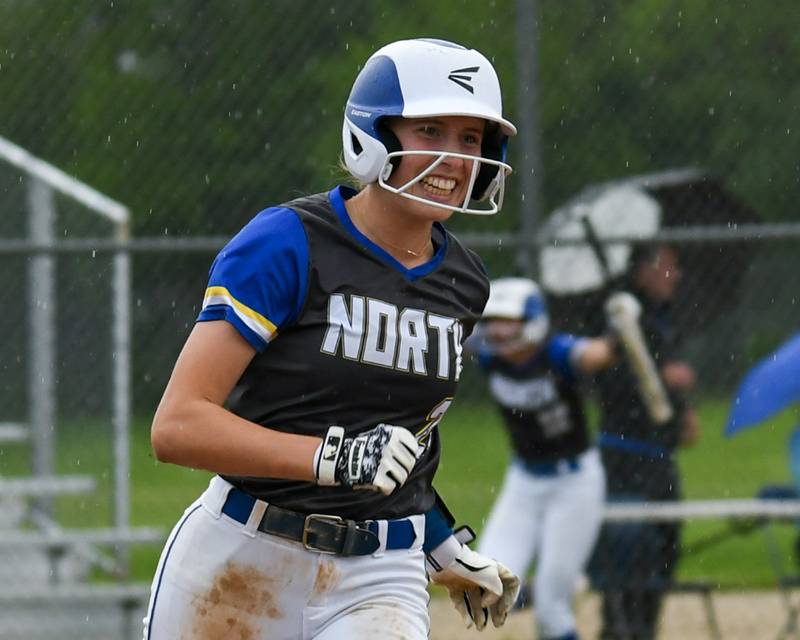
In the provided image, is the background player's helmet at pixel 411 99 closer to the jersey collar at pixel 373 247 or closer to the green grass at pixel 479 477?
the jersey collar at pixel 373 247

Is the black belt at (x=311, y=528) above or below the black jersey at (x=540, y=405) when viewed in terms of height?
above

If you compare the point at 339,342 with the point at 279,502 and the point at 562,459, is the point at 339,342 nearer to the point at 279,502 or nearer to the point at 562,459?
the point at 279,502

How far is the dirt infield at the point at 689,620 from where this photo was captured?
24.7ft

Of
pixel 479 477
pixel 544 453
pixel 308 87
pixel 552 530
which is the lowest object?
pixel 479 477

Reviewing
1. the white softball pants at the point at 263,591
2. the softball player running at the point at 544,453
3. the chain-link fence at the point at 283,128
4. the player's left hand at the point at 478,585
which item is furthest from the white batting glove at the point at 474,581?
the softball player running at the point at 544,453

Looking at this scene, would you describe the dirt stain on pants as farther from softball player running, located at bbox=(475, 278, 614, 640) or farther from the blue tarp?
the blue tarp

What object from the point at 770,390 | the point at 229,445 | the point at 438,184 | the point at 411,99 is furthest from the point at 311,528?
the point at 770,390

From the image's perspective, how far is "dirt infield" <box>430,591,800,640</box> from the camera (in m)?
7.52

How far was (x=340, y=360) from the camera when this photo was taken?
10.7 feet

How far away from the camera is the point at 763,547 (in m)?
13.2

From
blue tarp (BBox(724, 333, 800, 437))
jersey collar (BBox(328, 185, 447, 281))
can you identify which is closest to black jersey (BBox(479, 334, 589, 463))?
blue tarp (BBox(724, 333, 800, 437))

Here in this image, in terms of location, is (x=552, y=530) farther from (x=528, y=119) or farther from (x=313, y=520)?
(x=313, y=520)

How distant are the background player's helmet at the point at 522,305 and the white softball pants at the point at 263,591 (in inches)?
135

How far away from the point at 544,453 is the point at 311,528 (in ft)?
13.7
